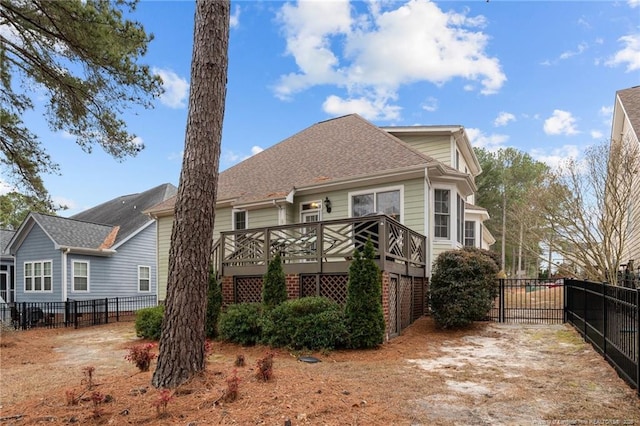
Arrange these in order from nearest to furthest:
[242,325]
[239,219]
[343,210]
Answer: [242,325] → [343,210] → [239,219]

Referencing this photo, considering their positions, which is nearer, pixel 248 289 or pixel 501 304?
pixel 248 289

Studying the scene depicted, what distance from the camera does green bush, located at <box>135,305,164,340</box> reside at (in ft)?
31.7

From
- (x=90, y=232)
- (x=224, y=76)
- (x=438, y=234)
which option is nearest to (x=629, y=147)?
(x=438, y=234)

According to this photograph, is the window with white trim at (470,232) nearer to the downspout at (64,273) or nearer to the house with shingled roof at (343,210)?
the house with shingled roof at (343,210)

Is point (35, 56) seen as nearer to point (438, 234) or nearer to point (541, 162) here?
point (438, 234)

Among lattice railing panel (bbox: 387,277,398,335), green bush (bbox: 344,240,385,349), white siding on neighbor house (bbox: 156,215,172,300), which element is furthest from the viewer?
white siding on neighbor house (bbox: 156,215,172,300)

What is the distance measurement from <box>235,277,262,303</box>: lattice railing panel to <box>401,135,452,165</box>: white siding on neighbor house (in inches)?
305

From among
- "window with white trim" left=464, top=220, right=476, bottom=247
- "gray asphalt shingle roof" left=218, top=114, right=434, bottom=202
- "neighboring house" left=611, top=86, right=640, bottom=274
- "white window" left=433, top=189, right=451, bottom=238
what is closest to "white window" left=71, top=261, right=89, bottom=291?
"gray asphalt shingle roof" left=218, top=114, right=434, bottom=202

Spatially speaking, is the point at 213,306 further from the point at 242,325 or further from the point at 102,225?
the point at 102,225

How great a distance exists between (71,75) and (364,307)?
29.7 ft

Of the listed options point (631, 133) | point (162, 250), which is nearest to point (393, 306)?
point (631, 133)

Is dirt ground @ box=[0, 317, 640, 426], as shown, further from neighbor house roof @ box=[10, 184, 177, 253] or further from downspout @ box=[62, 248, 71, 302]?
neighbor house roof @ box=[10, 184, 177, 253]

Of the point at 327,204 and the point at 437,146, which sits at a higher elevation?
the point at 437,146

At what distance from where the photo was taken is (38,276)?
18.1 meters
